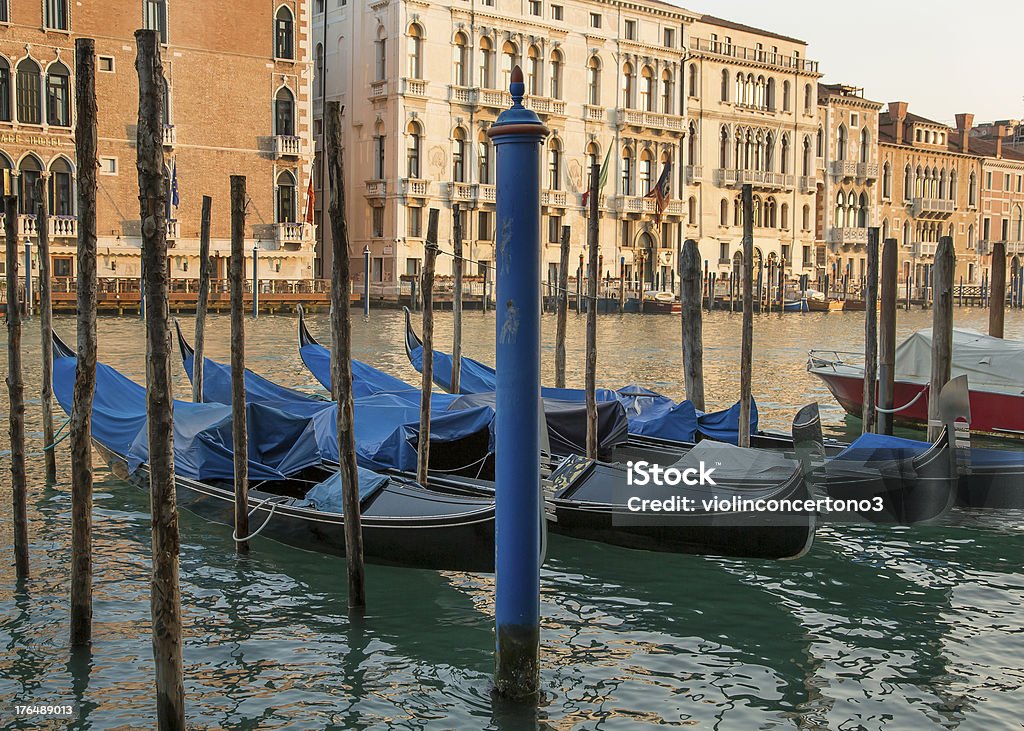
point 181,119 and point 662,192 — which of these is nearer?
point 181,119

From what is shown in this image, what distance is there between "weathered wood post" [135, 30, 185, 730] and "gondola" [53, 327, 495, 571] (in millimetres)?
1762

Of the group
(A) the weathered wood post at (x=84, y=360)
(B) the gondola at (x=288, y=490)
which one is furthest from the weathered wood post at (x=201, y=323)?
(A) the weathered wood post at (x=84, y=360)

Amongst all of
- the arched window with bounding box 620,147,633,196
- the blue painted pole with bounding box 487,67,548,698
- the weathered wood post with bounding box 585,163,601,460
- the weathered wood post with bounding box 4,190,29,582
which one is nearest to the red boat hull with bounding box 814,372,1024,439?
the weathered wood post with bounding box 585,163,601,460

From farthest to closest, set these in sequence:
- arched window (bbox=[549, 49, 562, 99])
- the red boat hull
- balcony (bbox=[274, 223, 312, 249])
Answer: arched window (bbox=[549, 49, 562, 99]) < balcony (bbox=[274, 223, 312, 249]) < the red boat hull

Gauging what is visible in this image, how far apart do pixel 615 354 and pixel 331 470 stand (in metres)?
11.3

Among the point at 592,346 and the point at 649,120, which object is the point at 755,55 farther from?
the point at 592,346

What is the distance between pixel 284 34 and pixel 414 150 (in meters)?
4.68

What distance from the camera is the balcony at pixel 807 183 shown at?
3844 cm

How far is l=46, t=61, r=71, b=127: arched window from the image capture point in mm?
23312

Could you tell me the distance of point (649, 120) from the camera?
33875 millimetres

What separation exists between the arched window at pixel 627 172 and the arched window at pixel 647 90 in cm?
137

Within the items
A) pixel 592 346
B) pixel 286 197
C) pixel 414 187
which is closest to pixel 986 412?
pixel 592 346

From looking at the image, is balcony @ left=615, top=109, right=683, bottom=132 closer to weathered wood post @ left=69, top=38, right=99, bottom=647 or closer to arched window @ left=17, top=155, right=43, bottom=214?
arched window @ left=17, top=155, right=43, bottom=214

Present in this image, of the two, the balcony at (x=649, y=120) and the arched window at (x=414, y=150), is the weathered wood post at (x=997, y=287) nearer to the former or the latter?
the arched window at (x=414, y=150)
